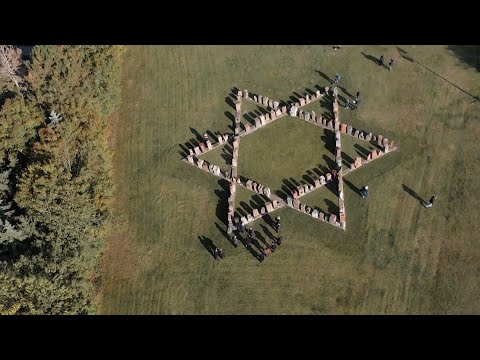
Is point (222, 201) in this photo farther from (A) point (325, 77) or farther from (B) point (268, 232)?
(A) point (325, 77)

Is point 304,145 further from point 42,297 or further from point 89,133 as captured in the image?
point 42,297

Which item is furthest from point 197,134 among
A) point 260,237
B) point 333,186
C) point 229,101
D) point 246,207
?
point 333,186

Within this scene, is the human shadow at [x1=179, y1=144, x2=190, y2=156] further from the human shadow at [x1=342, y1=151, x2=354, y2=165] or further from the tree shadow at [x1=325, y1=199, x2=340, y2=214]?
the human shadow at [x1=342, y1=151, x2=354, y2=165]

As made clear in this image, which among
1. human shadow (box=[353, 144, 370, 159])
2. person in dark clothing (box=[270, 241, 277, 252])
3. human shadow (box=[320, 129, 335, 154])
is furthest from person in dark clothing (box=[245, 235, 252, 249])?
human shadow (box=[353, 144, 370, 159])

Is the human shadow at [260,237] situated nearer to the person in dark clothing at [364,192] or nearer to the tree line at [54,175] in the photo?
the person in dark clothing at [364,192]

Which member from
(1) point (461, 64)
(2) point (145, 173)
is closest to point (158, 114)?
(2) point (145, 173)

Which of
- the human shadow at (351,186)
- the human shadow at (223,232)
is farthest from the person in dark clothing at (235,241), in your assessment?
the human shadow at (351,186)
